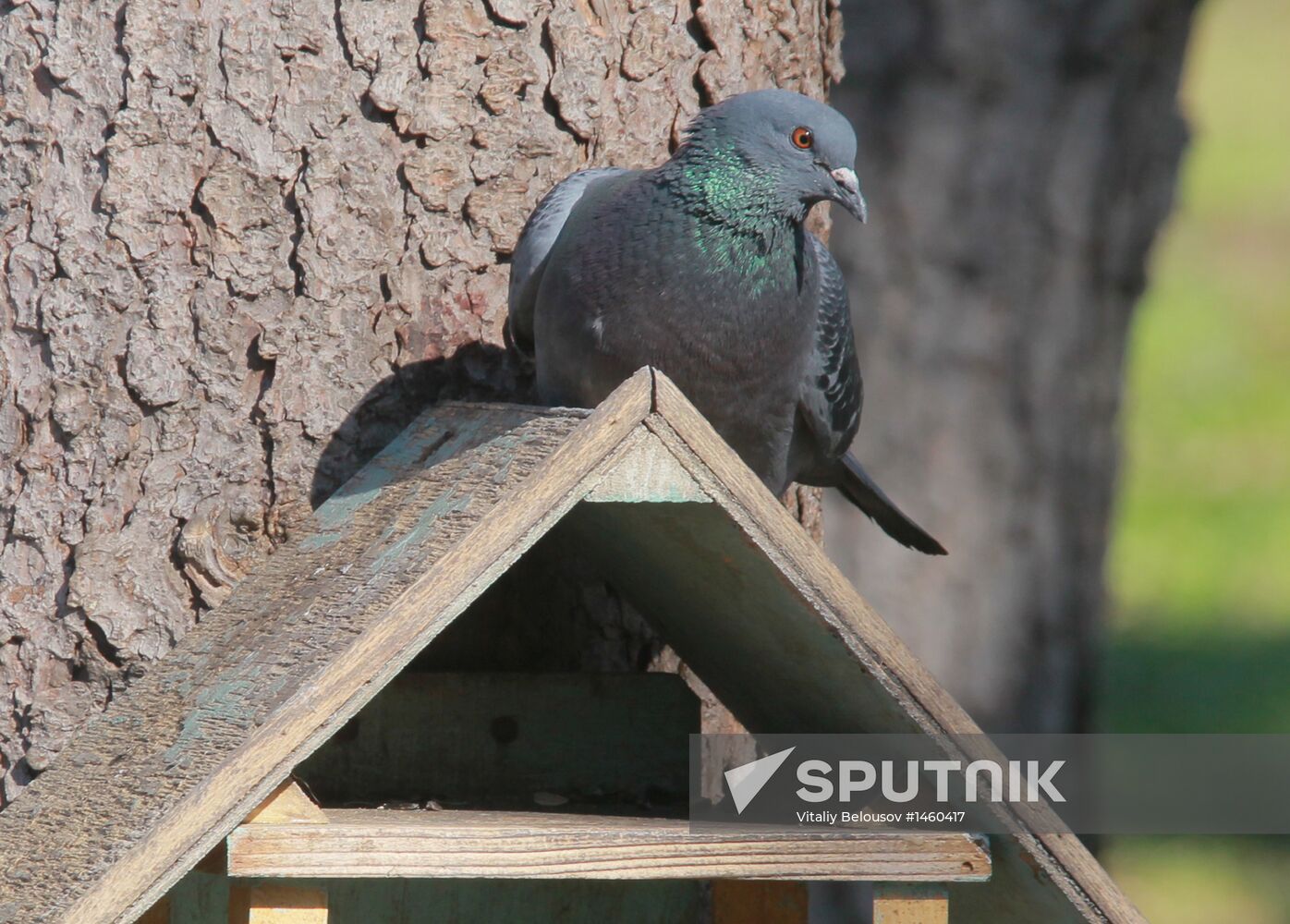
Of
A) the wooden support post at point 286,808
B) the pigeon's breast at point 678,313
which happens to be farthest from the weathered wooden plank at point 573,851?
the pigeon's breast at point 678,313

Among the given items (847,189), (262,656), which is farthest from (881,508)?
(262,656)

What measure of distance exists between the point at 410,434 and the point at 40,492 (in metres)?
0.62

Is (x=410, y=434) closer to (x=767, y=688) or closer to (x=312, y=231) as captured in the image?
(x=312, y=231)

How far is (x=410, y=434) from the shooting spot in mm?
2324

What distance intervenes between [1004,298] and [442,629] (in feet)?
7.95

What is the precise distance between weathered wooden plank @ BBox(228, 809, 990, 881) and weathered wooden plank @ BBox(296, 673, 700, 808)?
0.49 m

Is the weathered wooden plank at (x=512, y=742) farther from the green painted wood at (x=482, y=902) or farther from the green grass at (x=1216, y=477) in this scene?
the green grass at (x=1216, y=477)

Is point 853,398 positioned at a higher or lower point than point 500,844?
higher

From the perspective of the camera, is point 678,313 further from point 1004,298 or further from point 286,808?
point 1004,298

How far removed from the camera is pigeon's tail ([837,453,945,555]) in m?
2.85

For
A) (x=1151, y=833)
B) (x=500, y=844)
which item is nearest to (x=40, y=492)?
(x=500, y=844)

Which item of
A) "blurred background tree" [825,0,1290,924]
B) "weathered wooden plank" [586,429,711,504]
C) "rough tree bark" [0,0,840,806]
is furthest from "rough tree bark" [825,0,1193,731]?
"weathered wooden plank" [586,429,711,504]

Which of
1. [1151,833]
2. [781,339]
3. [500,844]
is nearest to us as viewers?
[500,844]

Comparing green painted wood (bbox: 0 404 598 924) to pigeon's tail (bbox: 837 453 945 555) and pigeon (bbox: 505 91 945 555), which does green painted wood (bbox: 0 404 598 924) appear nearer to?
pigeon (bbox: 505 91 945 555)
